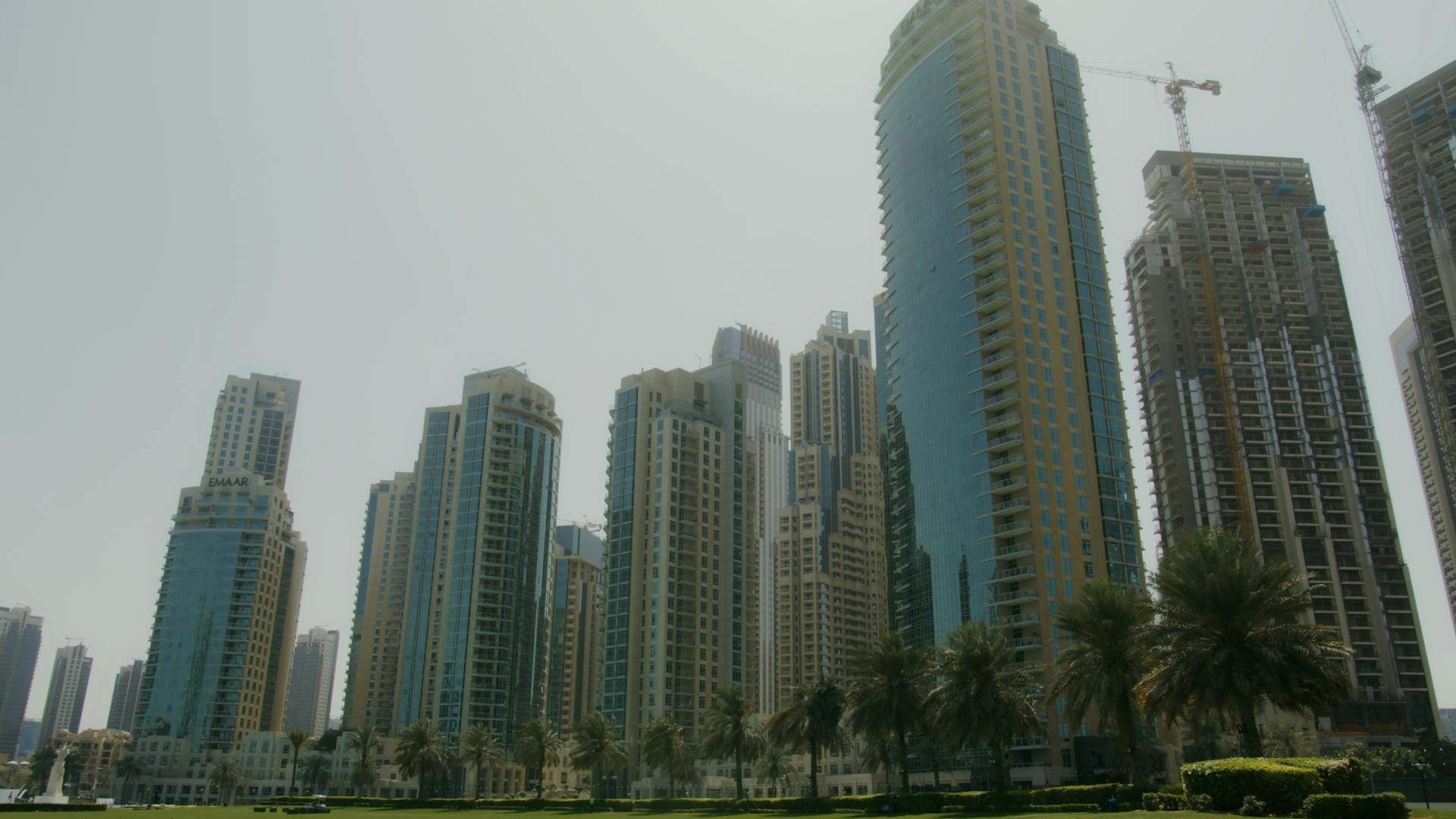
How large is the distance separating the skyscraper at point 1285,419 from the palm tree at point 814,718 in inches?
4171

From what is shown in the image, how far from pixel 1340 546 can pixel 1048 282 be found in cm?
8827

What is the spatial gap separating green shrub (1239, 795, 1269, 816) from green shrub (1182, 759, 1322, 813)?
0.17 m

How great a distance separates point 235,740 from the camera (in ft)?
575

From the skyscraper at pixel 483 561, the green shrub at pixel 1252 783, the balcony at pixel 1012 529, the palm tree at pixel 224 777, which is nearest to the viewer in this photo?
the green shrub at pixel 1252 783

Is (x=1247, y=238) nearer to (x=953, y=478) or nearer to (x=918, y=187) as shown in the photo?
(x=918, y=187)

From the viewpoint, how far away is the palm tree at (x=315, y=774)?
531ft

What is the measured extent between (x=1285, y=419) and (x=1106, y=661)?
14129 centimetres

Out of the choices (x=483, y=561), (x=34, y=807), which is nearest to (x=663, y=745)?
(x=34, y=807)

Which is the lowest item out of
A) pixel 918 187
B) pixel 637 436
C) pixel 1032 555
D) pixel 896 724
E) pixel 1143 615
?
pixel 896 724

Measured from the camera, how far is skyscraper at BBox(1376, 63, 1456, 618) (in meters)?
172

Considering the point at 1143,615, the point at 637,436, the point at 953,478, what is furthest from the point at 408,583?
the point at 1143,615

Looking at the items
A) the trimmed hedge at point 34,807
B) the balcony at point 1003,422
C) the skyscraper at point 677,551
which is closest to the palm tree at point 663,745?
the skyscraper at point 677,551

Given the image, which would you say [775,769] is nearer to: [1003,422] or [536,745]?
[536,745]

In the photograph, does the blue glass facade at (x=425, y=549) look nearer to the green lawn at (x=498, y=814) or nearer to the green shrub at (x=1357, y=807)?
the green lawn at (x=498, y=814)
